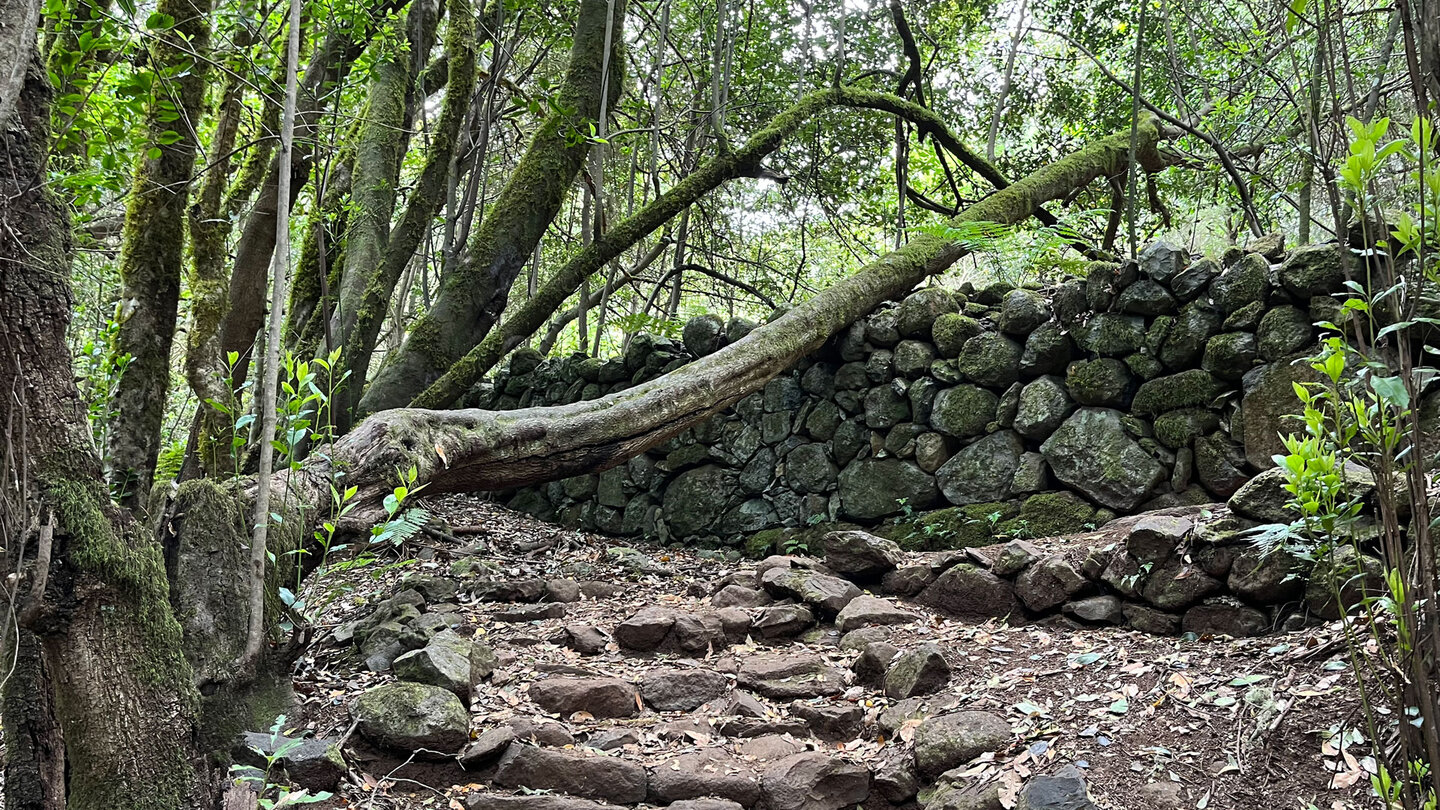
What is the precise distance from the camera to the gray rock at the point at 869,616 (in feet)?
12.5

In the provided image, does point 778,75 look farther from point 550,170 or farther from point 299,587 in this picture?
point 299,587

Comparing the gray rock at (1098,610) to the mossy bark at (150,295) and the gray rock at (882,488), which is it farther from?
the mossy bark at (150,295)

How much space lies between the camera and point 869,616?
381cm

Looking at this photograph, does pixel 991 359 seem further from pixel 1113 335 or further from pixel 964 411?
pixel 1113 335

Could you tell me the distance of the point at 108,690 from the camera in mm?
2002

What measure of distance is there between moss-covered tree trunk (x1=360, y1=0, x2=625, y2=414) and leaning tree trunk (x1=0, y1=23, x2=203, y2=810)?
3463 millimetres

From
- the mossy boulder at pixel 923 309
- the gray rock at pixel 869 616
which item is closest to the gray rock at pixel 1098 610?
the gray rock at pixel 869 616

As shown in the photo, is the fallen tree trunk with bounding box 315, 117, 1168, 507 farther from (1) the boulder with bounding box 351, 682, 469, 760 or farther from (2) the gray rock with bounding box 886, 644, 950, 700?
(2) the gray rock with bounding box 886, 644, 950, 700

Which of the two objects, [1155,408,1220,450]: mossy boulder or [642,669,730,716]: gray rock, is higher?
[1155,408,1220,450]: mossy boulder

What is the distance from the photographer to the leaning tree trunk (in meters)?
1.89

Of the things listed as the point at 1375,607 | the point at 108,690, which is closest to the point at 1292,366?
the point at 1375,607

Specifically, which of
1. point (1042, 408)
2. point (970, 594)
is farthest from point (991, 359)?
point (970, 594)

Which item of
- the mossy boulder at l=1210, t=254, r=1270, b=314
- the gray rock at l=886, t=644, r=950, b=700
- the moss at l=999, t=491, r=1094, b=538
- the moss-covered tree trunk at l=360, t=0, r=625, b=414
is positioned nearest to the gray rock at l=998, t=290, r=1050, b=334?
the mossy boulder at l=1210, t=254, r=1270, b=314

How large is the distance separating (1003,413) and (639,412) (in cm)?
212
